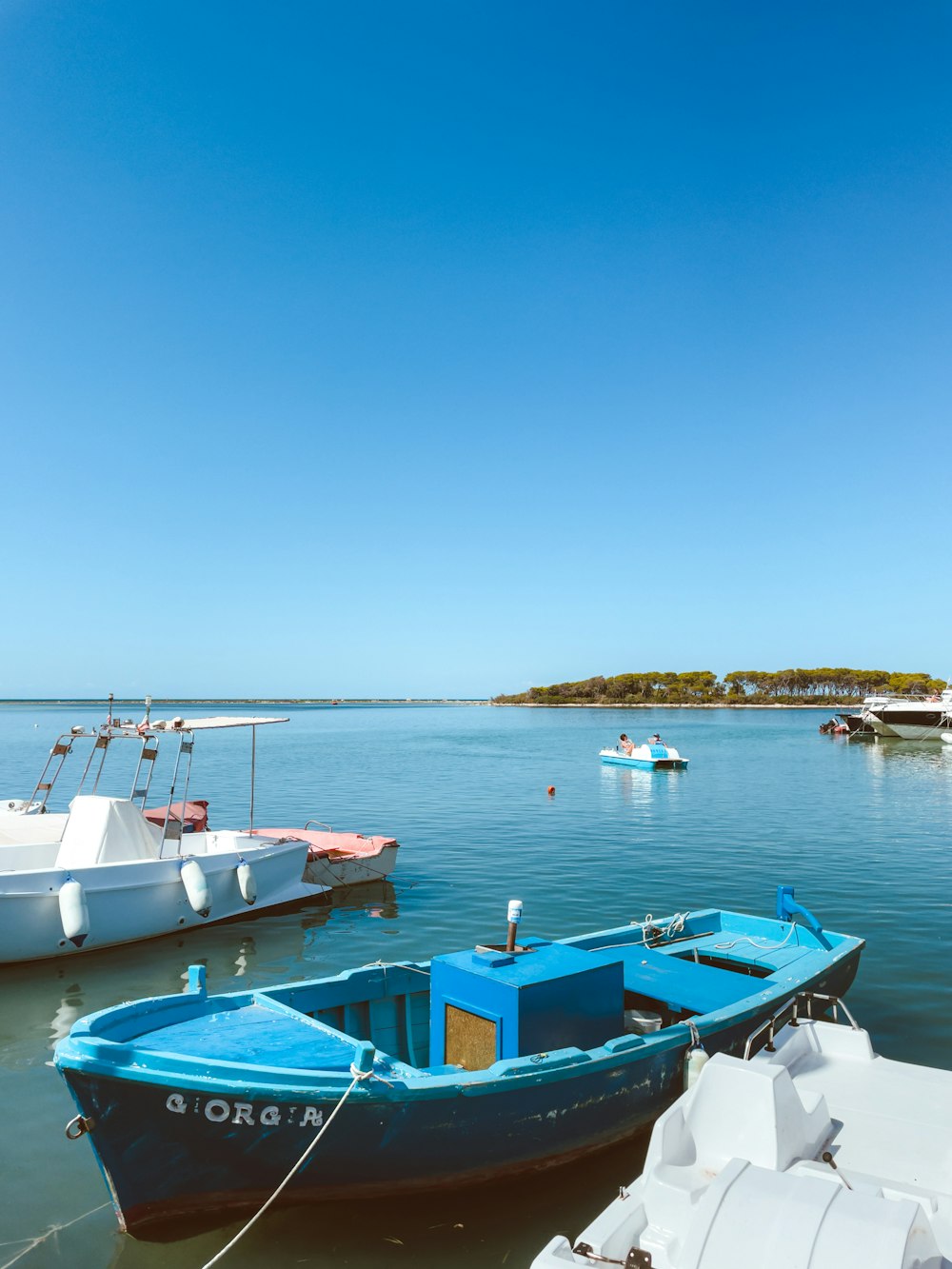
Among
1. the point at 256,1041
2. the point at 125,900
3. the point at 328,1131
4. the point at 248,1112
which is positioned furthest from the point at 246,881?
the point at 248,1112

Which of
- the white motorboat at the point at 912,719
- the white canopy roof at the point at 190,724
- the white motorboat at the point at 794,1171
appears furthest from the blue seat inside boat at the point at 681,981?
the white motorboat at the point at 912,719

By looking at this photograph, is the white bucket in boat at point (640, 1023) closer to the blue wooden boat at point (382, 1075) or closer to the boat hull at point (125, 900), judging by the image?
the blue wooden boat at point (382, 1075)

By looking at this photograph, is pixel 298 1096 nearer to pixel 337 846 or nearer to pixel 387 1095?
pixel 387 1095

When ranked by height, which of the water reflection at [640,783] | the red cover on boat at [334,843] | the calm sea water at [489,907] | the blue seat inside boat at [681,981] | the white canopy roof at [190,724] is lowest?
the water reflection at [640,783]

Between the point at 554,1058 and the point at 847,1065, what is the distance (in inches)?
138

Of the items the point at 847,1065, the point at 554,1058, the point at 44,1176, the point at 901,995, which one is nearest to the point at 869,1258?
the point at 554,1058

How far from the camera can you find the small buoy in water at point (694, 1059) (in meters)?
8.69

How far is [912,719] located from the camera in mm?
83875

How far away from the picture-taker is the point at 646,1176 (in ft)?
21.4

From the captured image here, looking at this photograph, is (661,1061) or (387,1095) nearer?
(387,1095)

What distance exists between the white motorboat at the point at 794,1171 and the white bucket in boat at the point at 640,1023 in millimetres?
1148

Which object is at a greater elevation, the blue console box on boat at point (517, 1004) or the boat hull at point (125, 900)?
the blue console box on boat at point (517, 1004)

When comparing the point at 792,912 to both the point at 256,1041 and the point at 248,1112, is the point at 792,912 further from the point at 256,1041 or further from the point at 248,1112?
the point at 248,1112

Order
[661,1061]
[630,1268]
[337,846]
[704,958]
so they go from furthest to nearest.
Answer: [337,846] < [704,958] < [661,1061] < [630,1268]
